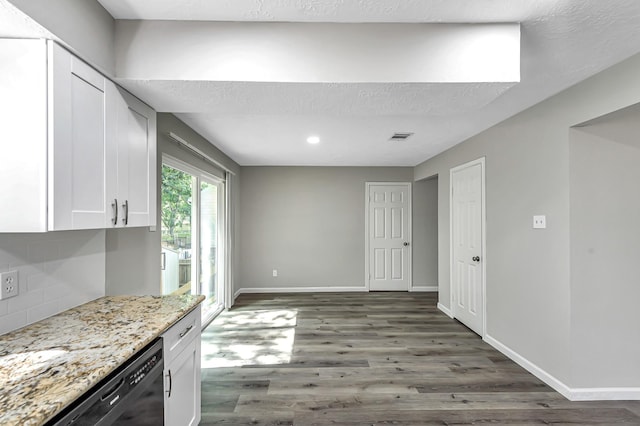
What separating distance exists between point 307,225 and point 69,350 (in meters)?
4.33

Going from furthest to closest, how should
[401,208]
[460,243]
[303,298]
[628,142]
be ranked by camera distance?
[401,208] < [303,298] < [460,243] < [628,142]

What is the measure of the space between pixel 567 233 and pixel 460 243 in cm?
166

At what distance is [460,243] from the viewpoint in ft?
12.6

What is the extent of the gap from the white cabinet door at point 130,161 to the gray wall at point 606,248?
9.98ft

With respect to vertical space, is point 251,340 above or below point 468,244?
below

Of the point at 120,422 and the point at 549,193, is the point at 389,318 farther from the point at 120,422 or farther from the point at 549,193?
the point at 120,422

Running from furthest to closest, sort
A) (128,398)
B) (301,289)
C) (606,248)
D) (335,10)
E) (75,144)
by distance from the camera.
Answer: (301,289), (606,248), (335,10), (75,144), (128,398)

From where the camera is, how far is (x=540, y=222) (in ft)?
8.05

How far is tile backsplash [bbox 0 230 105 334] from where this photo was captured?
132 cm

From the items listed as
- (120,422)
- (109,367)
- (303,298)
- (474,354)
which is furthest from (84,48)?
(303,298)

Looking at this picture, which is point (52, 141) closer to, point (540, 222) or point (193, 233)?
point (193, 233)

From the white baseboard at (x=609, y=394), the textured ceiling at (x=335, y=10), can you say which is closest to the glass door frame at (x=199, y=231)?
the textured ceiling at (x=335, y=10)

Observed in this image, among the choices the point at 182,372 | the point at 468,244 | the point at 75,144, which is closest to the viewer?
the point at 75,144

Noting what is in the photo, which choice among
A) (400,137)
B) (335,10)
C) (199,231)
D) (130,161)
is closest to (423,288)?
(400,137)
